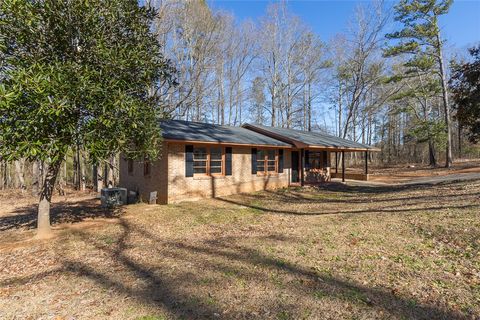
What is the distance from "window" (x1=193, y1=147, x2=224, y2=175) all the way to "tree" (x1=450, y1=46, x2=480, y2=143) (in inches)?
430

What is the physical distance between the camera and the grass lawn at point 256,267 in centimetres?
365

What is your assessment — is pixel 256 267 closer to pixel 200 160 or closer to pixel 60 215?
pixel 200 160

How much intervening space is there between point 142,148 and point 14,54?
3448 mm

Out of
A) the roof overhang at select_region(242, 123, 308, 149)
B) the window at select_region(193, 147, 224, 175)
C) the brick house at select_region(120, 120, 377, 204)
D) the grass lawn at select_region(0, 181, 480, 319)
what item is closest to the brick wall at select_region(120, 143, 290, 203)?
the brick house at select_region(120, 120, 377, 204)

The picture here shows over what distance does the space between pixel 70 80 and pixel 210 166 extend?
7.68m

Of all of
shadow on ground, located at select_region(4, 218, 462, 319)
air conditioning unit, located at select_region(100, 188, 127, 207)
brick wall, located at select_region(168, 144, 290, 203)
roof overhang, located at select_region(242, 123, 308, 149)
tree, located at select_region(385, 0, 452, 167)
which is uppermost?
tree, located at select_region(385, 0, 452, 167)

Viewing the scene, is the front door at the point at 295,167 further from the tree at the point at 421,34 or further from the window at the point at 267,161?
the tree at the point at 421,34

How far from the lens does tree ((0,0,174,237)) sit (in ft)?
18.2

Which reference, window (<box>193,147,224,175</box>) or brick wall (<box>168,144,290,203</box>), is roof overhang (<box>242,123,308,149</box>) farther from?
window (<box>193,147,224,175</box>)

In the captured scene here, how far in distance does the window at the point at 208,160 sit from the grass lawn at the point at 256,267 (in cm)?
380

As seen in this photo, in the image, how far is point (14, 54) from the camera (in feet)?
20.5

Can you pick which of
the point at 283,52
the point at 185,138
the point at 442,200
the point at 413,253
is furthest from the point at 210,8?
the point at 413,253

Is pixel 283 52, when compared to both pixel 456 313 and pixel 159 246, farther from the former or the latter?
pixel 456 313

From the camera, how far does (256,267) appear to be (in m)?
4.96
